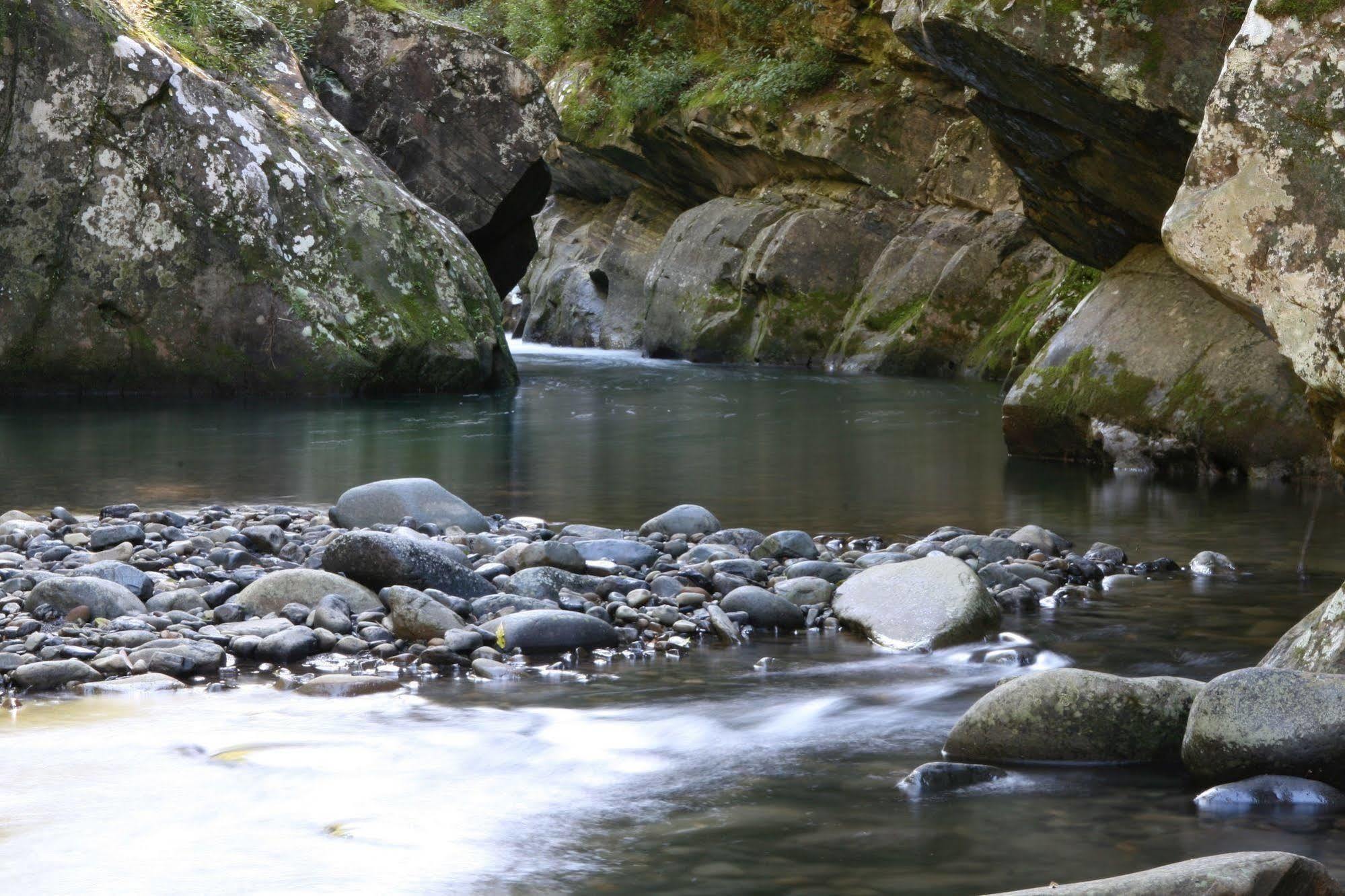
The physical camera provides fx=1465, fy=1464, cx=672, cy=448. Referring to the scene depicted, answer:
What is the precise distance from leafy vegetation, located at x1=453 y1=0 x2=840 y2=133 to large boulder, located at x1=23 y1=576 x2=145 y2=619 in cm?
1913

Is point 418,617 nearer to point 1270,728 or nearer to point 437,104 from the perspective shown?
point 1270,728

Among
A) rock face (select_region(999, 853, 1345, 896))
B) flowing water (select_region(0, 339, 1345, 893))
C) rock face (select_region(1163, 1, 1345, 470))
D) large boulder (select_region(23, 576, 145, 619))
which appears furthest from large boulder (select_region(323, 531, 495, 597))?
rock face (select_region(999, 853, 1345, 896))

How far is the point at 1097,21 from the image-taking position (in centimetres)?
873

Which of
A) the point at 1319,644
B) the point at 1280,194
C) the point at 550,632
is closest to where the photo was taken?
the point at 1319,644

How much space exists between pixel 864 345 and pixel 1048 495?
12.5 meters

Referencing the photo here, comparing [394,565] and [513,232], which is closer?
[394,565]

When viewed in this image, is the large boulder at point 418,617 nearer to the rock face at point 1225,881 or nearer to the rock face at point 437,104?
the rock face at point 1225,881

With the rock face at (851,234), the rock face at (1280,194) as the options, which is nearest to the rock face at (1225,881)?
the rock face at (1280,194)

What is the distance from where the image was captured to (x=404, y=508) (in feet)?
24.1

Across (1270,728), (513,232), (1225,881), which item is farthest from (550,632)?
(513,232)

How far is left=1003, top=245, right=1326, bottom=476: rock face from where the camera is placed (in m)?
9.03

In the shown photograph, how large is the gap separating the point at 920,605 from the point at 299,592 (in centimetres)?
227

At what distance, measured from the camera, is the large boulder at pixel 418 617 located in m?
5.08

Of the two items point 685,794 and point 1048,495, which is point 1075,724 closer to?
point 685,794
